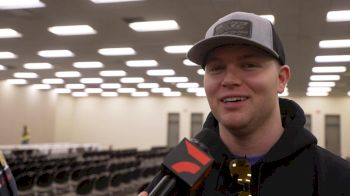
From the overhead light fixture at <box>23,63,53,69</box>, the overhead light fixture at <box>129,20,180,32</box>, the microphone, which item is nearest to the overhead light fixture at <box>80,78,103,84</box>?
the overhead light fixture at <box>23,63,53,69</box>

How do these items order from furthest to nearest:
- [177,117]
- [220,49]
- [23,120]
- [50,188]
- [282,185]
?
[177,117]
[23,120]
[50,188]
[220,49]
[282,185]

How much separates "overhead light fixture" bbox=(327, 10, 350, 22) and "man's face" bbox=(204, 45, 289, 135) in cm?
689

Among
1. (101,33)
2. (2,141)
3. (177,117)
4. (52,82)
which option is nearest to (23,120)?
(2,141)

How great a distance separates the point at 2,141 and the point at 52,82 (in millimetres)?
4081

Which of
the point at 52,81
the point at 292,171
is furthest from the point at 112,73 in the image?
the point at 292,171

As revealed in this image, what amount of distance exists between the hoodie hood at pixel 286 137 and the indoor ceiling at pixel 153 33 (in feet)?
19.1

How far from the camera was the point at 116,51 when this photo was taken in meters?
12.1

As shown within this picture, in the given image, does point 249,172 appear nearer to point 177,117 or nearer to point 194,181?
point 194,181

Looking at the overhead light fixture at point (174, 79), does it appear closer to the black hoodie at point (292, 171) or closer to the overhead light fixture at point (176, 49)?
the overhead light fixture at point (176, 49)

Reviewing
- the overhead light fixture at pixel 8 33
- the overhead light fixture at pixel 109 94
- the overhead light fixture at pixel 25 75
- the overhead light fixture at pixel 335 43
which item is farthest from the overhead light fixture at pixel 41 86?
the overhead light fixture at pixel 335 43

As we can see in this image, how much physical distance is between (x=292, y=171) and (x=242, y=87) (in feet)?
0.89

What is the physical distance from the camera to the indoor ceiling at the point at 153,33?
7.22 meters

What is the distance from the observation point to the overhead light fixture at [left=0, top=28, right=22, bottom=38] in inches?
384

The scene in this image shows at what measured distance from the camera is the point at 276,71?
3.92 ft
